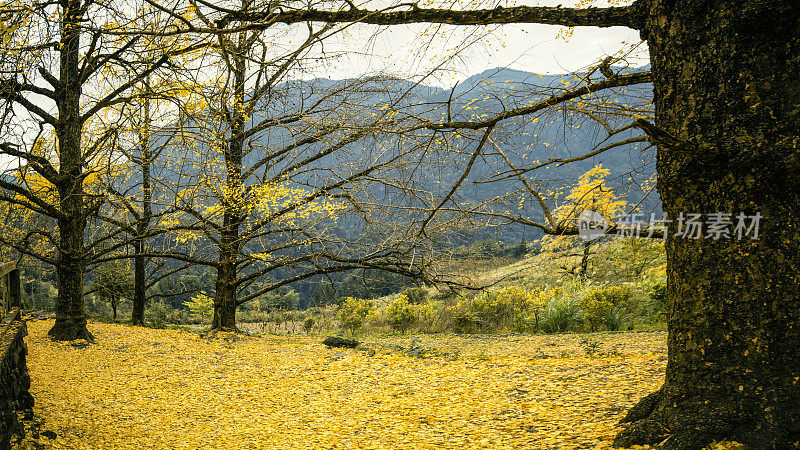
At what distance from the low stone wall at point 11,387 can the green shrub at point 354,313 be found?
8.73 metres

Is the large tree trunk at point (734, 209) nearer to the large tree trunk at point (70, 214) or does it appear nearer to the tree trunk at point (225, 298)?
the large tree trunk at point (70, 214)

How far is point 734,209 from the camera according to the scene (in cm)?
228

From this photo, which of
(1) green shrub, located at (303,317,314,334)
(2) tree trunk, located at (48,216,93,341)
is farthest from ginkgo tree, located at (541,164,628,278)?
(1) green shrub, located at (303,317,314,334)

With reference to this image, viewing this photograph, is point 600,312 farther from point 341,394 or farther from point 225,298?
point 225,298

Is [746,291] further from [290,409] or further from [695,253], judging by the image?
[290,409]

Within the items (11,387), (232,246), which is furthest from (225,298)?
(11,387)

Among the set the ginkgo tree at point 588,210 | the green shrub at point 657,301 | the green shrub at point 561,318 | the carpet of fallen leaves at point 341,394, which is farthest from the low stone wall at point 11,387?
the green shrub at point 657,301

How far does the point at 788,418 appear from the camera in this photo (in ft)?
7.13

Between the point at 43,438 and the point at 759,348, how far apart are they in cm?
500

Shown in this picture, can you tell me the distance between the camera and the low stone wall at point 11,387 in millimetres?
3257

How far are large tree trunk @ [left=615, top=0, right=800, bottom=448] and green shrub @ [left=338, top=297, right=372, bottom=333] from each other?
1116 centimetres

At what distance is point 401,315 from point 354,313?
1758mm

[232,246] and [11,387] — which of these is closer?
[11,387]

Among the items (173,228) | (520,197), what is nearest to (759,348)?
(520,197)
